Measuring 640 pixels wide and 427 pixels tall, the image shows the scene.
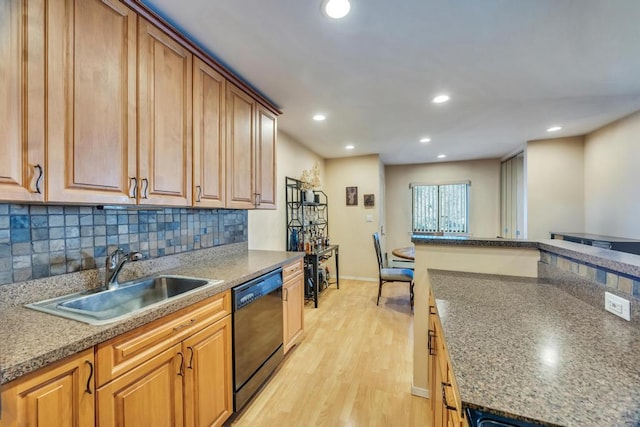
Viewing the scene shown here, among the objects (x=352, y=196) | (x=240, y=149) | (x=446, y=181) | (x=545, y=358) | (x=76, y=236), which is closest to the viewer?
(x=545, y=358)

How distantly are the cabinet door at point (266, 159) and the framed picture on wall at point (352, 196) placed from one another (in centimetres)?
243

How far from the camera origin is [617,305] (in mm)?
1004

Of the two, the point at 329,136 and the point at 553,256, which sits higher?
the point at 329,136

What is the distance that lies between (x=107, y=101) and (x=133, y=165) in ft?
1.01

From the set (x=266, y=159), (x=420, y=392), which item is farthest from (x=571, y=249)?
(x=266, y=159)

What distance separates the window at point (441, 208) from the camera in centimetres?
552

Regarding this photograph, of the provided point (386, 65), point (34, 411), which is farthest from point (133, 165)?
point (386, 65)

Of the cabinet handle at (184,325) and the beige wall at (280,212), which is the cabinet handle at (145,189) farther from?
the beige wall at (280,212)

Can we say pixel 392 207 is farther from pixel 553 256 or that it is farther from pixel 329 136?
pixel 553 256

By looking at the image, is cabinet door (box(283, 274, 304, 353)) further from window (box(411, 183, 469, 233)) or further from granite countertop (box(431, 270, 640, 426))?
window (box(411, 183, 469, 233))

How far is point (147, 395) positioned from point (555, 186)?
4.96 meters

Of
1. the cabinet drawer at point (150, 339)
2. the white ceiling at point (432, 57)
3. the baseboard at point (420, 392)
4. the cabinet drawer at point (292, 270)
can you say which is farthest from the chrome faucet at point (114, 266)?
the baseboard at point (420, 392)

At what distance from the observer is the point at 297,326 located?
2.50m

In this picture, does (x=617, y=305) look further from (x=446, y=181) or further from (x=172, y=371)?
(x=446, y=181)
